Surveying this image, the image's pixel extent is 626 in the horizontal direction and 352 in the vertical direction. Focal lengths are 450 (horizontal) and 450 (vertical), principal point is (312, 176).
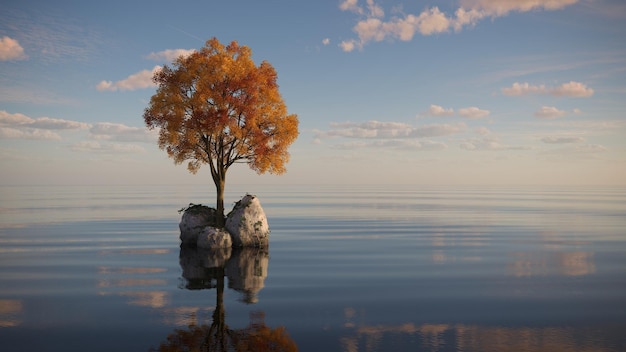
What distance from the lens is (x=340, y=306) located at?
15375 mm

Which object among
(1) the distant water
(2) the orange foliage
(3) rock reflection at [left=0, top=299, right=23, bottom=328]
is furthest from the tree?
(3) rock reflection at [left=0, top=299, right=23, bottom=328]

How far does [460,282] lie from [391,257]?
691cm

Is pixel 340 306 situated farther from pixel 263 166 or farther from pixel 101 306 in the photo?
pixel 263 166

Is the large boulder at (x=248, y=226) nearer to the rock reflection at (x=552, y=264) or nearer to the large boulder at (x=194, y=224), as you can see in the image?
the large boulder at (x=194, y=224)

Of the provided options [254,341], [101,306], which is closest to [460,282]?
[254,341]

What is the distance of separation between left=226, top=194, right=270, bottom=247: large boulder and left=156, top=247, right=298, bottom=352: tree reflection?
83 centimetres

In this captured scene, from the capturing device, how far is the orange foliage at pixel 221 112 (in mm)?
30406

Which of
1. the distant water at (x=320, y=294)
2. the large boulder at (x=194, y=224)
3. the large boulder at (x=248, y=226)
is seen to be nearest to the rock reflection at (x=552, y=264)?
the distant water at (x=320, y=294)

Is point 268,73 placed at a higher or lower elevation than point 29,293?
higher

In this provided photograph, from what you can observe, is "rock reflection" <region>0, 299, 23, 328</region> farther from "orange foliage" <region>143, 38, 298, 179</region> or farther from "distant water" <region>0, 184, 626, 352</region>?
"orange foliage" <region>143, 38, 298, 179</region>

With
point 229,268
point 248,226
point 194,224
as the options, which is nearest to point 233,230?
point 248,226

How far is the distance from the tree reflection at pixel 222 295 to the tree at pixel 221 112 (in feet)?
18.1

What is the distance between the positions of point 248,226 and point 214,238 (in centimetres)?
231

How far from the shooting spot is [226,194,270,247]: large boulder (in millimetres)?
29781
